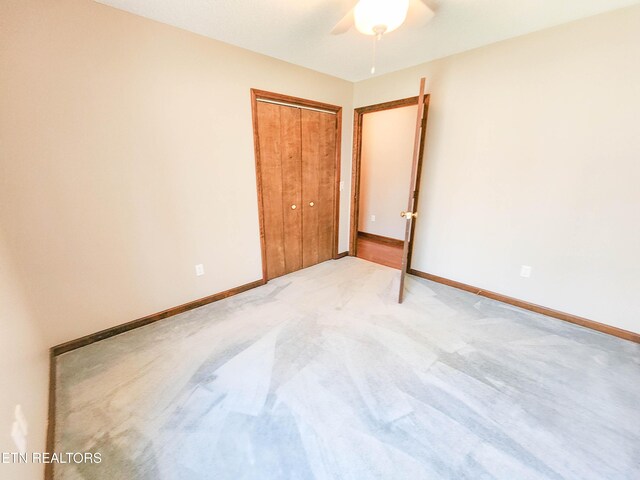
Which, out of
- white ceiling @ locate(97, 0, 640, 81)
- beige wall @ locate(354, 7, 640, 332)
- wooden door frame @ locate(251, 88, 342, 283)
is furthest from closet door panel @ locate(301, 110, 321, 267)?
beige wall @ locate(354, 7, 640, 332)

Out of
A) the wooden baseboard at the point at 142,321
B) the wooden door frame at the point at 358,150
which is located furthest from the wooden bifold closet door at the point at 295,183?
the wooden baseboard at the point at 142,321

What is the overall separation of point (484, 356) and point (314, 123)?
2.84 meters

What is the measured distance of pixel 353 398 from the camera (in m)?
1.56

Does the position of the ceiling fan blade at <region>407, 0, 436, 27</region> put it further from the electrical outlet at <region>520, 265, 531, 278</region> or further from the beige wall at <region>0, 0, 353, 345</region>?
the electrical outlet at <region>520, 265, 531, 278</region>

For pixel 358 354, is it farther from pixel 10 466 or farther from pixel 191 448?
pixel 10 466

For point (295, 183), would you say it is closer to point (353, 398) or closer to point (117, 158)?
point (117, 158)

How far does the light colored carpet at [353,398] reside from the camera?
1.22 m

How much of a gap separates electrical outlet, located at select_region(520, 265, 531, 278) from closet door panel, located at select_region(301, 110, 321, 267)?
224cm

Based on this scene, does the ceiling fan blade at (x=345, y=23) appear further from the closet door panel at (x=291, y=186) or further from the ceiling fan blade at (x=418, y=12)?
the closet door panel at (x=291, y=186)

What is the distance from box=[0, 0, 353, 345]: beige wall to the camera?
1.59 metres

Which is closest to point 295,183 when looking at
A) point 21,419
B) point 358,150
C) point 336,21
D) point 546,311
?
point 358,150

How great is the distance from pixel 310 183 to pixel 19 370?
2.74 m

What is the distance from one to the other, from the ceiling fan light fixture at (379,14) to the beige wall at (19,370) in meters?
2.25

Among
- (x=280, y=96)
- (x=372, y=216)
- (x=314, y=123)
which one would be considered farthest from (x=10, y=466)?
(x=372, y=216)
